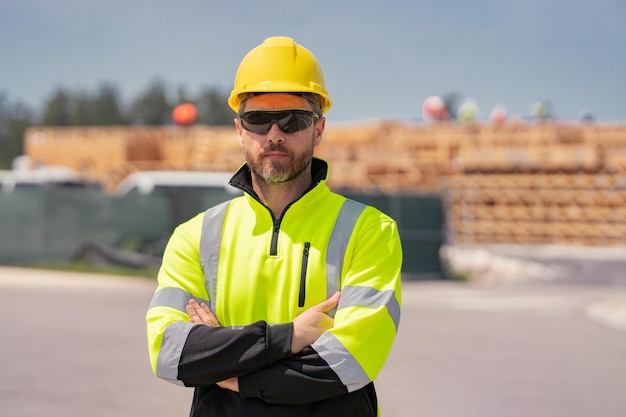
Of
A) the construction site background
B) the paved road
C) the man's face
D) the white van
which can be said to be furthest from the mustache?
the construction site background

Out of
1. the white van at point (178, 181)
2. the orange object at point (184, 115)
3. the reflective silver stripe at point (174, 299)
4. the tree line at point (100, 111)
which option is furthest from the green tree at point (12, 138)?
the reflective silver stripe at point (174, 299)

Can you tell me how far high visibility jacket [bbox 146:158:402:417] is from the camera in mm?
3062

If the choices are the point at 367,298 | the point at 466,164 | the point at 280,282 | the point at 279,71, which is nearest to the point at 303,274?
the point at 280,282

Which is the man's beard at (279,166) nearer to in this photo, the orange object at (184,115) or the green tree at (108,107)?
the orange object at (184,115)

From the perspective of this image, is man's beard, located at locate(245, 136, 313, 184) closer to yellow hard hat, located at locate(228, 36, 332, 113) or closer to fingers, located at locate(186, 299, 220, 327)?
yellow hard hat, located at locate(228, 36, 332, 113)

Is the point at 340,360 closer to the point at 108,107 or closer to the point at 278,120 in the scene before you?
the point at 278,120

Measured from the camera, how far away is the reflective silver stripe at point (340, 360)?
10.1ft

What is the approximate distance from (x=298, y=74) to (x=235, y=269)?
0.66 metres

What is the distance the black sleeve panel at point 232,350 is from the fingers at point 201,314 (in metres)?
0.07

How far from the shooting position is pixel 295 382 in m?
3.04

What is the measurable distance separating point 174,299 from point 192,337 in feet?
0.66

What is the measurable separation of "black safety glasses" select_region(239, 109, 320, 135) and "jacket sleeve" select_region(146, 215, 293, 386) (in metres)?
0.39

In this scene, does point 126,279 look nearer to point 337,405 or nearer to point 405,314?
point 405,314

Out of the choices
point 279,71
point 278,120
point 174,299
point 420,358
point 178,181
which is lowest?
point 420,358
